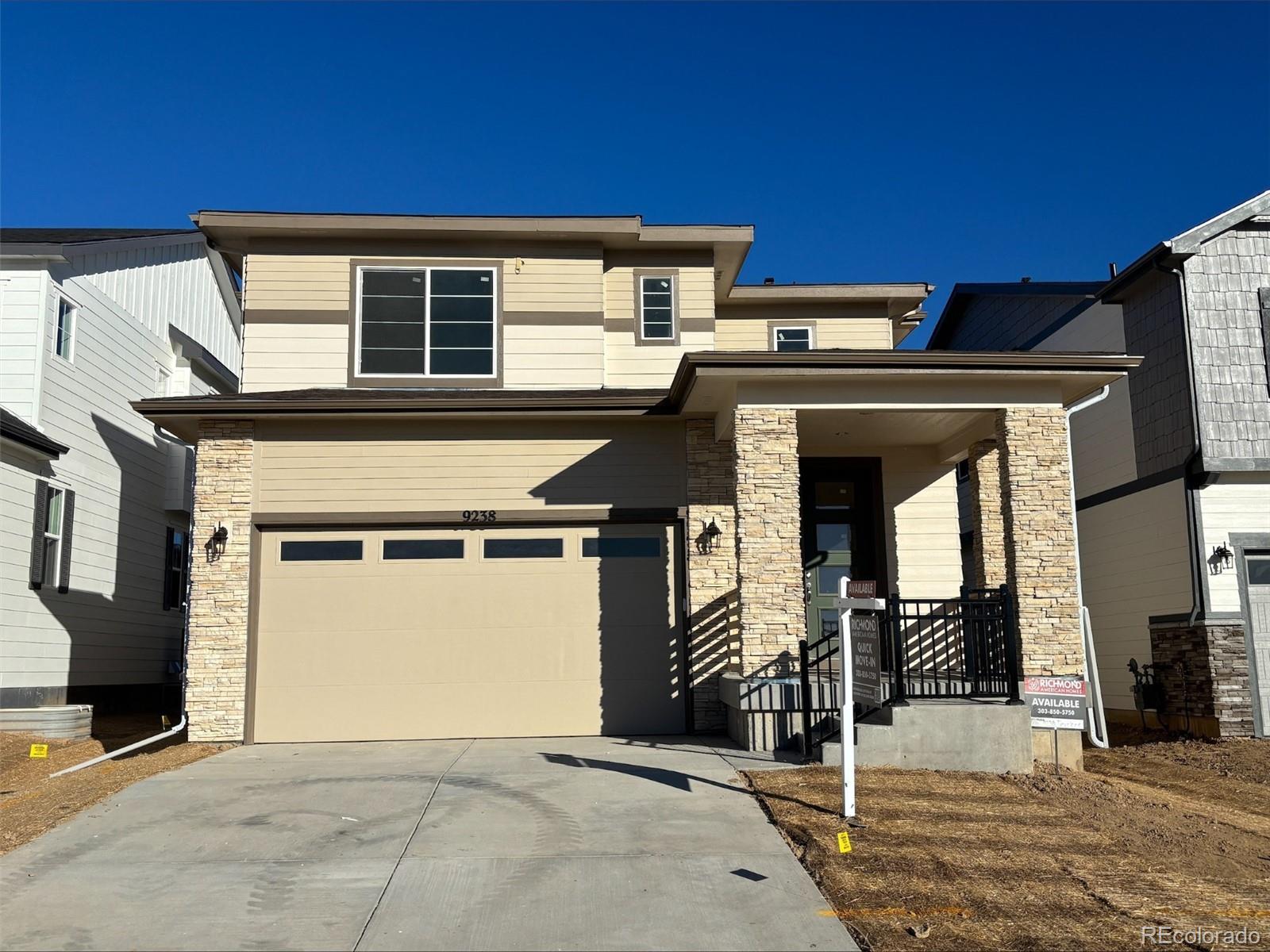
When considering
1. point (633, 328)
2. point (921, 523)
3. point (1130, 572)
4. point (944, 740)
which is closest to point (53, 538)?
point (633, 328)

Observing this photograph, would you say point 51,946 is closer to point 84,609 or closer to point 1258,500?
point 84,609

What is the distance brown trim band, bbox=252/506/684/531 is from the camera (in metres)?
12.2

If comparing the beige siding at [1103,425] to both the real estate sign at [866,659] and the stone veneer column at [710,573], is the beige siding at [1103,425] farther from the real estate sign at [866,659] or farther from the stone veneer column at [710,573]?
the real estate sign at [866,659]

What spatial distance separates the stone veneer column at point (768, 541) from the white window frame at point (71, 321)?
32.4 feet

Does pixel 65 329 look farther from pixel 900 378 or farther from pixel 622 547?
pixel 900 378

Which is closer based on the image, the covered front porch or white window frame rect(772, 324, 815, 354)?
the covered front porch

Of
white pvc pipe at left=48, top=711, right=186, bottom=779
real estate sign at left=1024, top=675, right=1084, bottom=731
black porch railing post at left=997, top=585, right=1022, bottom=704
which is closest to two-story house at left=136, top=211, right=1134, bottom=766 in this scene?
white pvc pipe at left=48, top=711, right=186, bottom=779

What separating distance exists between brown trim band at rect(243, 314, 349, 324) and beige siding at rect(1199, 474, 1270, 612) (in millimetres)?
11133

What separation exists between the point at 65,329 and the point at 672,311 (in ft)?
28.3

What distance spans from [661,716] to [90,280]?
10.8 m

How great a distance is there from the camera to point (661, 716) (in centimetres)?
1211

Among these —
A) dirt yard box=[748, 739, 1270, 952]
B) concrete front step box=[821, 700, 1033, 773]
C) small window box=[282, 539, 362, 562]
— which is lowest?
dirt yard box=[748, 739, 1270, 952]

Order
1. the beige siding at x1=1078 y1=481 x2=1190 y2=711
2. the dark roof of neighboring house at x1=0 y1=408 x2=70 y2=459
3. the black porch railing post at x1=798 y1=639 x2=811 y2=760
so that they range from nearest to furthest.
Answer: the black porch railing post at x1=798 y1=639 x2=811 y2=760
the dark roof of neighboring house at x1=0 y1=408 x2=70 y2=459
the beige siding at x1=1078 y1=481 x2=1190 y2=711

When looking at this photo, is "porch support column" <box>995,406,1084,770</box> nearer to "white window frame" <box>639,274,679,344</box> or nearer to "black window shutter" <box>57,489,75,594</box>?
"white window frame" <box>639,274,679,344</box>
